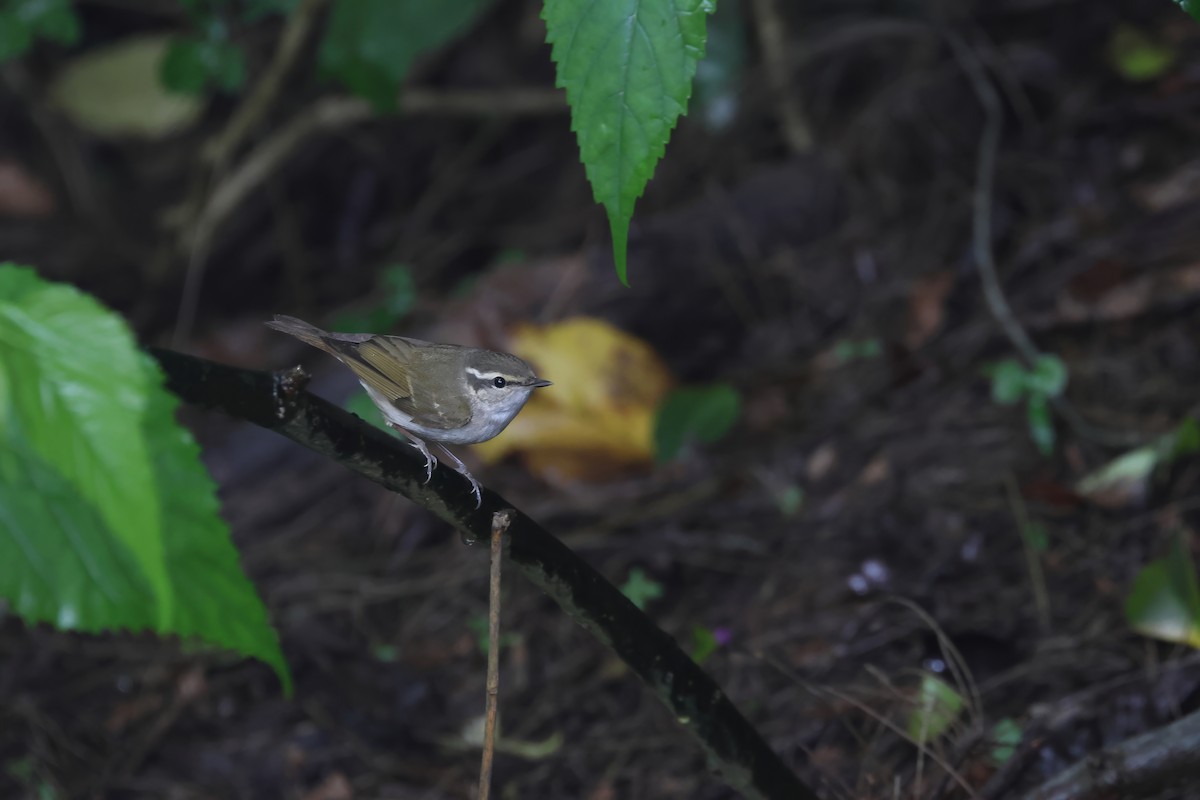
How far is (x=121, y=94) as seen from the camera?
7.23 m

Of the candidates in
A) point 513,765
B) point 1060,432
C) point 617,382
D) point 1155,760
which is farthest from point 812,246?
point 1155,760

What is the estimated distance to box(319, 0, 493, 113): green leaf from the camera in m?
5.36

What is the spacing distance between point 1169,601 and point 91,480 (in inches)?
112

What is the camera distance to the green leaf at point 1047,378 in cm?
402

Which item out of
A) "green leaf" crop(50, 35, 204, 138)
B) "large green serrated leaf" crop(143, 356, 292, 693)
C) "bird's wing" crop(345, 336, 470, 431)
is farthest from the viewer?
"green leaf" crop(50, 35, 204, 138)

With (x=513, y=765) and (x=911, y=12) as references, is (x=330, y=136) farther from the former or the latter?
(x=513, y=765)

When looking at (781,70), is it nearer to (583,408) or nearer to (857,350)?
(857,350)

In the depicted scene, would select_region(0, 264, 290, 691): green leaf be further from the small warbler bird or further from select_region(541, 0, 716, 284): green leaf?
the small warbler bird

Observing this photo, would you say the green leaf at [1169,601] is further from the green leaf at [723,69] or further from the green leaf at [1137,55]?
the green leaf at [723,69]

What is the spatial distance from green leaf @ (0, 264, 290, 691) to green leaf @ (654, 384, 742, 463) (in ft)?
11.0

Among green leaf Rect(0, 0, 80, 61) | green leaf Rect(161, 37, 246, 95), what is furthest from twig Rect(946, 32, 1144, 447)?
green leaf Rect(0, 0, 80, 61)

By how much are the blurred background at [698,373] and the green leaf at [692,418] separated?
0.7 inches

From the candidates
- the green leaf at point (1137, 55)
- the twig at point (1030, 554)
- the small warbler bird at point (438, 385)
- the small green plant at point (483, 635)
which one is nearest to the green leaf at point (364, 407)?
the small green plant at point (483, 635)

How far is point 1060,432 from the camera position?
421 cm
